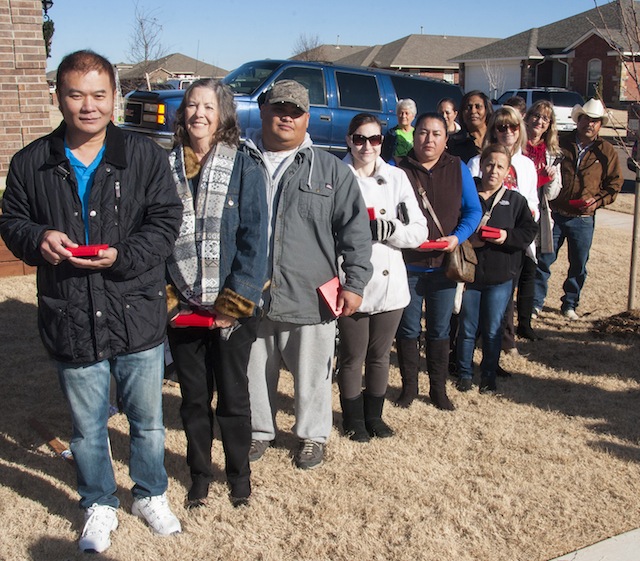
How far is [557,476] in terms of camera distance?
4039 millimetres

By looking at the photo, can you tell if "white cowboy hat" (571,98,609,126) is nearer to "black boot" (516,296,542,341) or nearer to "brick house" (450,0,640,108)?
"black boot" (516,296,542,341)

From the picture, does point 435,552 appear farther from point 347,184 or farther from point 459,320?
point 459,320

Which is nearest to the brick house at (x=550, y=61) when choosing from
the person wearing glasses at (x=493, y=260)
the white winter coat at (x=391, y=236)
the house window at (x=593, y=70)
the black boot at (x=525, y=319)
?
the house window at (x=593, y=70)

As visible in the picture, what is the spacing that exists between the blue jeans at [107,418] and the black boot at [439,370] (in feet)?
7.09

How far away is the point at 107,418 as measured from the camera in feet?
11.0

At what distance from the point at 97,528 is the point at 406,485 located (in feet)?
5.31

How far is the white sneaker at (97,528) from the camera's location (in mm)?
3262

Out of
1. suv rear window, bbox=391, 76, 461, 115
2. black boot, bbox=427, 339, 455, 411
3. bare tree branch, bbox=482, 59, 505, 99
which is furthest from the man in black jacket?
bare tree branch, bbox=482, 59, 505, 99

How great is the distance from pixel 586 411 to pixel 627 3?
419 centimetres

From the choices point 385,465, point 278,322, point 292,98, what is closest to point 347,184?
point 292,98

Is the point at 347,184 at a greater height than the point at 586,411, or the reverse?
the point at 347,184

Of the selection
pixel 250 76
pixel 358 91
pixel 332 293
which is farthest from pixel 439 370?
pixel 358 91

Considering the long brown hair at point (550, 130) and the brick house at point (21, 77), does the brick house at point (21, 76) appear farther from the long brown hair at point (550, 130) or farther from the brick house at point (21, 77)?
the long brown hair at point (550, 130)

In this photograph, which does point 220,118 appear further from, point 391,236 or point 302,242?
point 391,236
